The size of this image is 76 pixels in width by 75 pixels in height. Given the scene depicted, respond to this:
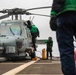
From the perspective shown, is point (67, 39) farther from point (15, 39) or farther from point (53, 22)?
point (15, 39)

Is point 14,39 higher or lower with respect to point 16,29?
lower

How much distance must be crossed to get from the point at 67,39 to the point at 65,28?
131 millimetres

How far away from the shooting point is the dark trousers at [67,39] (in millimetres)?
3447

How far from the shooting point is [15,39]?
17109 millimetres

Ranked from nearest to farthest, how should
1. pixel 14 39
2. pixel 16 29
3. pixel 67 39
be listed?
pixel 67 39, pixel 14 39, pixel 16 29

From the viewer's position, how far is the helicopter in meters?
16.7

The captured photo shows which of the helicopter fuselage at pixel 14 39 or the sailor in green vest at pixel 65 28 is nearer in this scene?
the sailor in green vest at pixel 65 28

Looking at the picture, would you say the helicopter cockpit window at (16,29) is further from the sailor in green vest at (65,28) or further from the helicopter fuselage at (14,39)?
the sailor in green vest at (65,28)

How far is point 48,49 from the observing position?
870 inches

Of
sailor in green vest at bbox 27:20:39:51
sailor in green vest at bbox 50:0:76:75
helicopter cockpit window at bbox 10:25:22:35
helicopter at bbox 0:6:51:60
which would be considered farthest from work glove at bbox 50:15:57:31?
sailor in green vest at bbox 27:20:39:51

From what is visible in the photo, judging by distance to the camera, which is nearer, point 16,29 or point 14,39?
point 14,39

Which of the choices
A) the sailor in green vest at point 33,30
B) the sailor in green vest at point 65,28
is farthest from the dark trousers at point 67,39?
the sailor in green vest at point 33,30

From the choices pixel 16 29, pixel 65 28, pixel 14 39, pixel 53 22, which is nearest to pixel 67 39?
pixel 65 28

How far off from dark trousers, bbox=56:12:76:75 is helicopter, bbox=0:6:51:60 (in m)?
12.8
